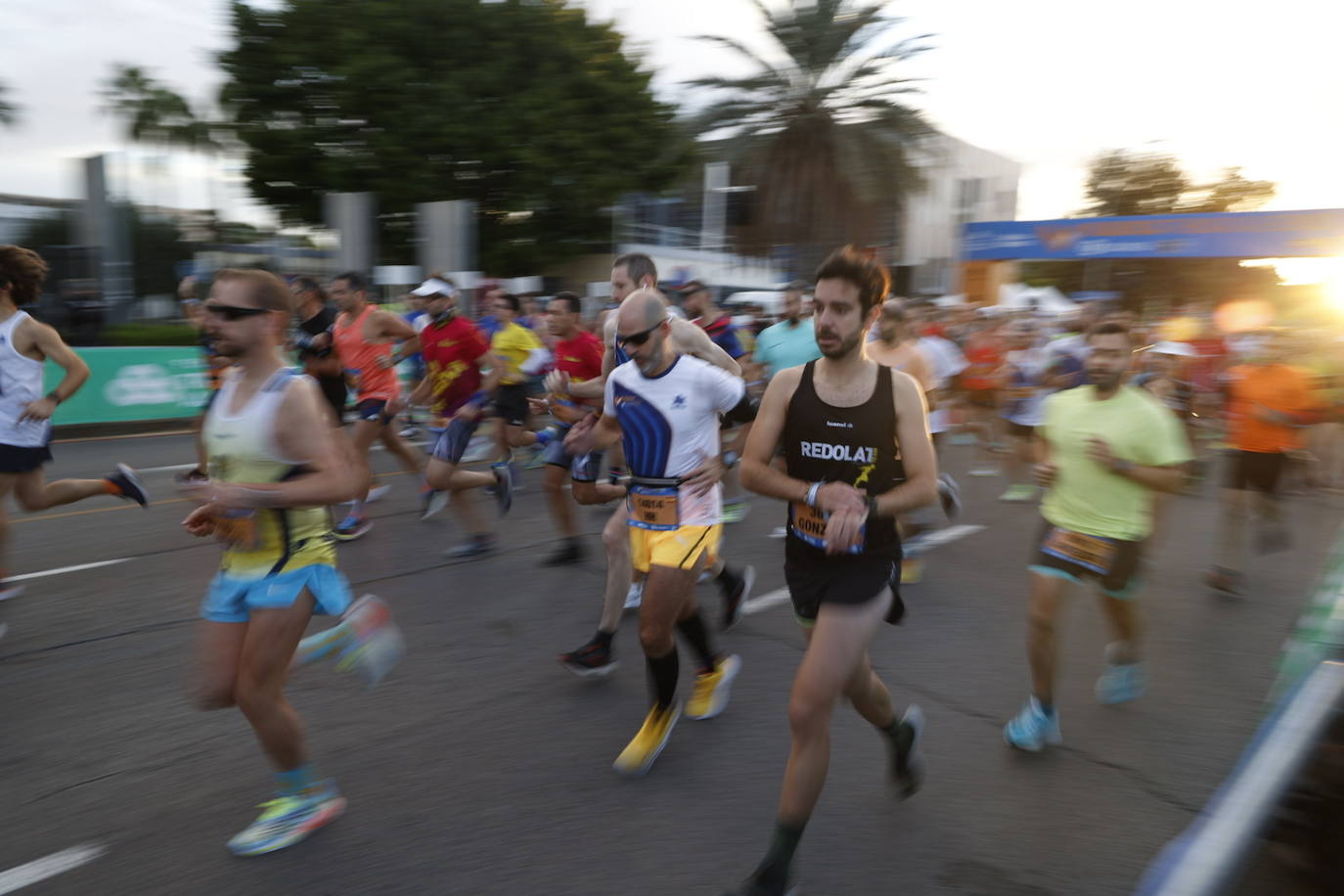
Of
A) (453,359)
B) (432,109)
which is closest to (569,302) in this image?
(453,359)

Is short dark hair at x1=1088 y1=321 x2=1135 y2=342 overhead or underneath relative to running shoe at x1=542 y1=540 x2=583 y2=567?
overhead

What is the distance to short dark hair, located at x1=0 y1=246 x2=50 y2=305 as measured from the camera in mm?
5000

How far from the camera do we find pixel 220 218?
2944 cm

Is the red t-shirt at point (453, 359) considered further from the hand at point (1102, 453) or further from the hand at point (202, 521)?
the hand at point (1102, 453)

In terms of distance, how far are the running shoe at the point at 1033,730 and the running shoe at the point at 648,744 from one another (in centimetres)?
142

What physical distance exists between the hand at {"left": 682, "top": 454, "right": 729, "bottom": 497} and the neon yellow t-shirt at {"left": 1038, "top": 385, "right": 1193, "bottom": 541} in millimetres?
1512

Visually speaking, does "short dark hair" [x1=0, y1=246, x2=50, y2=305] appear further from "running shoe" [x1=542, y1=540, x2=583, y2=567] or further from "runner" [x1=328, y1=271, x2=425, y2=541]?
"running shoe" [x1=542, y1=540, x2=583, y2=567]

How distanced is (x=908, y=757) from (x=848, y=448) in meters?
1.23

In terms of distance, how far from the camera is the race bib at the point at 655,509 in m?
3.86

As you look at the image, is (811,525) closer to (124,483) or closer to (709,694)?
(709,694)

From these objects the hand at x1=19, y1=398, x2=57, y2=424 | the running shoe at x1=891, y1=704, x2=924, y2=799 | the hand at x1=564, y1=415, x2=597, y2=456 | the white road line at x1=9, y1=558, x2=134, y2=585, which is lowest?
the white road line at x1=9, y1=558, x2=134, y2=585

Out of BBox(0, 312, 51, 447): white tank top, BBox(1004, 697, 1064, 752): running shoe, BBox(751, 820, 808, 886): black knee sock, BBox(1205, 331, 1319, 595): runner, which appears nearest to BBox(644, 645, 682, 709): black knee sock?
BBox(751, 820, 808, 886): black knee sock

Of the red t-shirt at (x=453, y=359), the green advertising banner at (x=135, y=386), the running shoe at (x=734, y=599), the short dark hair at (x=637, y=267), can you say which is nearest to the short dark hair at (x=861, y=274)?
the short dark hair at (x=637, y=267)

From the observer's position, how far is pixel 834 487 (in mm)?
2779
